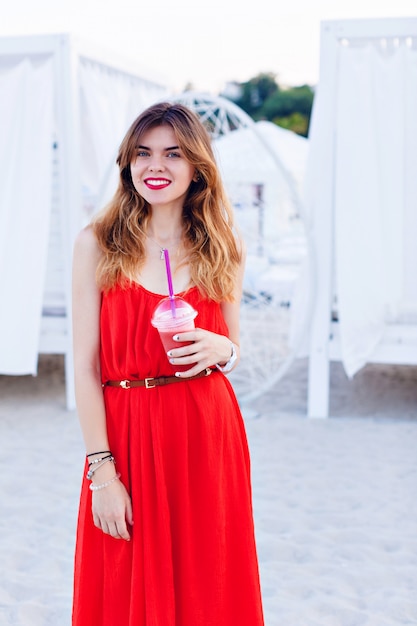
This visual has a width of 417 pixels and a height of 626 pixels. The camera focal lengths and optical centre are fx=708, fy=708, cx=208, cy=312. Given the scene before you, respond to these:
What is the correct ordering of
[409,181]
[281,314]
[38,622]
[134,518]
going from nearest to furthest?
[134,518], [38,622], [409,181], [281,314]

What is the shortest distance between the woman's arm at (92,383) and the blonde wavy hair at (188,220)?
0.03 meters

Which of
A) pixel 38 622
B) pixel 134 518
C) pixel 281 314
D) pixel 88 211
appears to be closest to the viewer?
pixel 134 518

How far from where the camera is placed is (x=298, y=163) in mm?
9055

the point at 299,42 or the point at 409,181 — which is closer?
the point at 409,181

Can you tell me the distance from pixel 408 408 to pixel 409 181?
152cm

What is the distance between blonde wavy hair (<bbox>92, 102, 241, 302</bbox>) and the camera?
151cm

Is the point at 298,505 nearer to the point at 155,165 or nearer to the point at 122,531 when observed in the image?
the point at 122,531

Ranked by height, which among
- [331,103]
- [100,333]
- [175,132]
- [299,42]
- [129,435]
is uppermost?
[299,42]

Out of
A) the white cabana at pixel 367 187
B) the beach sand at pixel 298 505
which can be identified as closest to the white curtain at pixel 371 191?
the white cabana at pixel 367 187

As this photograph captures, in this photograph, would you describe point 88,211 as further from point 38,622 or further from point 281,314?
point 38,622

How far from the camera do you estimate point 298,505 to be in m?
3.22

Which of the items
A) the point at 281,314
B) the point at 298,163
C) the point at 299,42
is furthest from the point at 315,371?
the point at 299,42

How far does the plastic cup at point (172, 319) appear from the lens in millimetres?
1375

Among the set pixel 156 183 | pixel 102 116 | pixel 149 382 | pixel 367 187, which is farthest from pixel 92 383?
pixel 102 116
